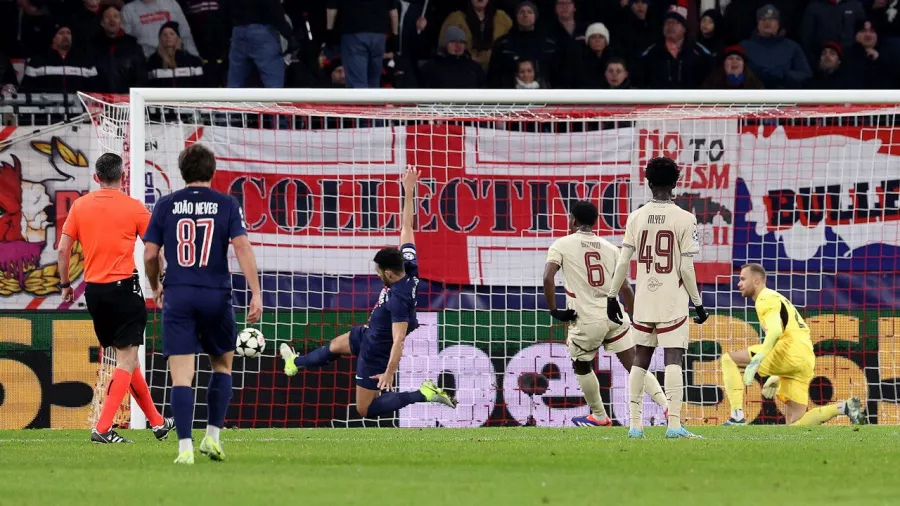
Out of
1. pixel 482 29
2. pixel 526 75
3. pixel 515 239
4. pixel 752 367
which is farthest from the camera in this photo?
pixel 482 29

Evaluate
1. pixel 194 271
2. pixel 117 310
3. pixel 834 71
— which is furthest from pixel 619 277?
pixel 834 71

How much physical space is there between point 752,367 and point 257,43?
7.00 metres

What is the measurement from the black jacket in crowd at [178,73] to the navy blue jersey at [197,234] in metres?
9.03

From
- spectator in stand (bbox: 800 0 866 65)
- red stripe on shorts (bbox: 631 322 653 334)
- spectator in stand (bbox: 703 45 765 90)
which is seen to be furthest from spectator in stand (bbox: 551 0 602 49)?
red stripe on shorts (bbox: 631 322 653 334)

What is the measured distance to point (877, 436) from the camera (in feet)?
38.6

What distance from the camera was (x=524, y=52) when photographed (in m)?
18.2

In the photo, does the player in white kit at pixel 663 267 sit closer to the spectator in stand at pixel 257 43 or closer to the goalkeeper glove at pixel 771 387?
the goalkeeper glove at pixel 771 387

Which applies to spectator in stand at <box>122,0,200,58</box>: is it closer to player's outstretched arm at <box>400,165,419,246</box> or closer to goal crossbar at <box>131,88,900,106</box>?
goal crossbar at <box>131,88,900,106</box>

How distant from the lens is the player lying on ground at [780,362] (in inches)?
573

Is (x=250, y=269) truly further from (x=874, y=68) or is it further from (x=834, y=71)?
(x=874, y=68)

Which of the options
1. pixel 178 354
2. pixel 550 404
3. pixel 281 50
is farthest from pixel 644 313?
pixel 281 50

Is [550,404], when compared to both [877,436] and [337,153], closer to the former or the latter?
[337,153]

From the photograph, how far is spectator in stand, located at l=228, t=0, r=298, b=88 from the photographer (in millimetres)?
17203

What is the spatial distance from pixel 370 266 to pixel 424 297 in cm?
69
